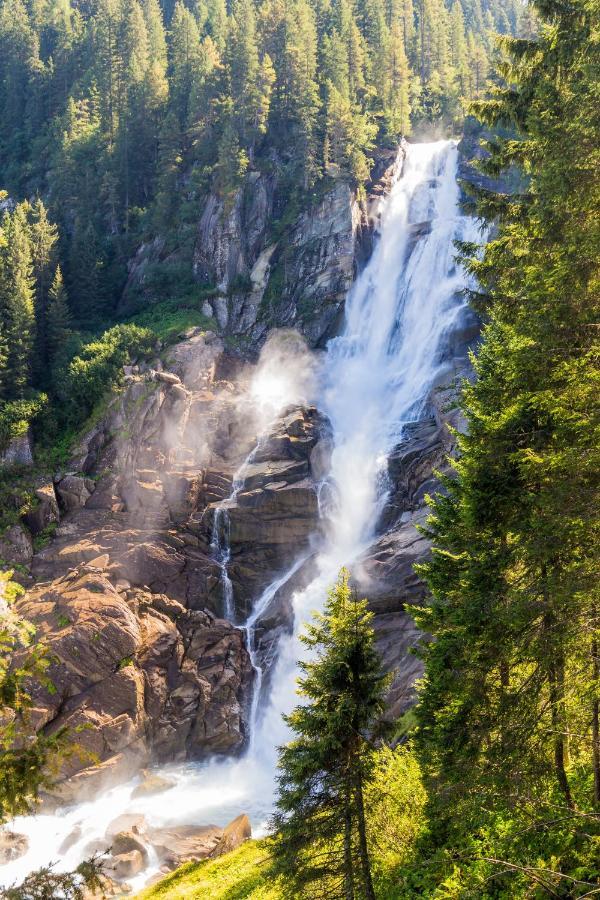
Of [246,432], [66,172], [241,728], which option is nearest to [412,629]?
[241,728]

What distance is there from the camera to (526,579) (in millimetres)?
11258

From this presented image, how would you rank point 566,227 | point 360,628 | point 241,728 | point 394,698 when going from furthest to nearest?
1. point 241,728
2. point 394,698
3. point 360,628
4. point 566,227

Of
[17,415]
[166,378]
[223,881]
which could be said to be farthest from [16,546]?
[223,881]

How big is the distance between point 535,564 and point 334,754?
505 centimetres

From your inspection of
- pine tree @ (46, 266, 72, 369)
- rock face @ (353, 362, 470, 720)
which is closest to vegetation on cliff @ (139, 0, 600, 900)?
rock face @ (353, 362, 470, 720)

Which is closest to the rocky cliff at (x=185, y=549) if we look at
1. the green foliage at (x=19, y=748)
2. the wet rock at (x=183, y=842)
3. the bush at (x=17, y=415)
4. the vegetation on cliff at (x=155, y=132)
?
the bush at (x=17, y=415)

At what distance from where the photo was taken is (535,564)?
34.8 feet

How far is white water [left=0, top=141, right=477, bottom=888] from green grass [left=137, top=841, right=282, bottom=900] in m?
3.33

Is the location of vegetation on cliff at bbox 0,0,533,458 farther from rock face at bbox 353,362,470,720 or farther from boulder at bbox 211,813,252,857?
boulder at bbox 211,813,252,857

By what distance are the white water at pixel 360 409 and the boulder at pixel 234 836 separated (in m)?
2.00

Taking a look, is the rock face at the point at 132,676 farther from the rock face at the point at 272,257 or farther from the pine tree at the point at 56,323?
the rock face at the point at 272,257

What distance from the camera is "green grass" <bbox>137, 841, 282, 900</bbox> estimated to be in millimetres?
17844

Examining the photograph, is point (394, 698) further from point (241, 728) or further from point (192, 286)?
point (192, 286)

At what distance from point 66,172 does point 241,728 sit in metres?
50.2
